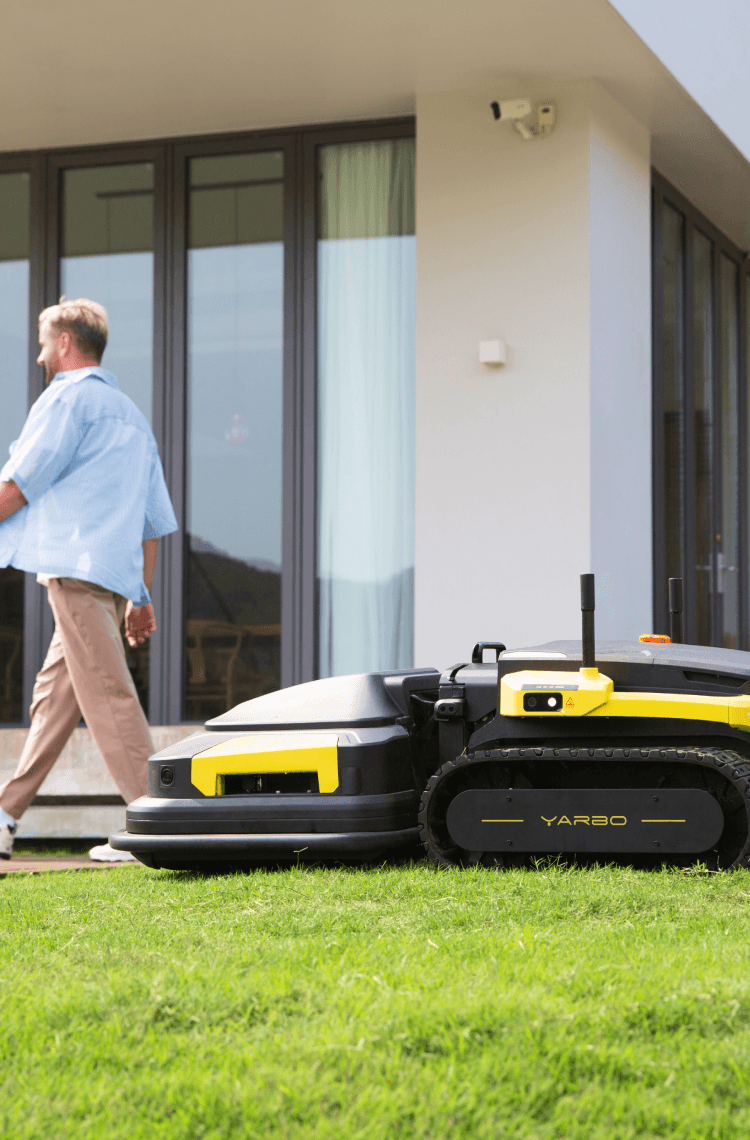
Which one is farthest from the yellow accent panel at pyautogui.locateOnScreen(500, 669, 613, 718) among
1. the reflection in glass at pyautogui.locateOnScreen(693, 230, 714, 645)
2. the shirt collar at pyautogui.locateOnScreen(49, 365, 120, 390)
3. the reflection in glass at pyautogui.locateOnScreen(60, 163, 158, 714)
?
the reflection in glass at pyautogui.locateOnScreen(693, 230, 714, 645)

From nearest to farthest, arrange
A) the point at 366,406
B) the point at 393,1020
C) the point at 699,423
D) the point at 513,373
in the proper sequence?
the point at 393,1020 < the point at 513,373 < the point at 366,406 < the point at 699,423

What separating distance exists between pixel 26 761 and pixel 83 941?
6.89ft

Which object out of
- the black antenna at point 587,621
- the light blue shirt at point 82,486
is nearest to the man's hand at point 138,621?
the light blue shirt at point 82,486

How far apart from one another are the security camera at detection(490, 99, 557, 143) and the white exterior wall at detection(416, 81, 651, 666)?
2.1 inches

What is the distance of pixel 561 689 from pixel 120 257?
4629 mm

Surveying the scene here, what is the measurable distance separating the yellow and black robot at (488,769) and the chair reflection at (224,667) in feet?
9.79

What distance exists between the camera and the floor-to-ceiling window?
7.55m

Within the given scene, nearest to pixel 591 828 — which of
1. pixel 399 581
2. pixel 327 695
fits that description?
pixel 327 695

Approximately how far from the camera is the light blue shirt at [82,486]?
4500mm

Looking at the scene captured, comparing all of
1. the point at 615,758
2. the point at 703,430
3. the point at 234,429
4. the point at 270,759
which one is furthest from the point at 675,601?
the point at 703,430

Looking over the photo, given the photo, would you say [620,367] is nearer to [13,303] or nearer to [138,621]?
[138,621]

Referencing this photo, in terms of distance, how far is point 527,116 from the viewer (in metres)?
5.97

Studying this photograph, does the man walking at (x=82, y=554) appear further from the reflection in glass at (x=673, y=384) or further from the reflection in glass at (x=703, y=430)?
the reflection in glass at (x=703, y=430)

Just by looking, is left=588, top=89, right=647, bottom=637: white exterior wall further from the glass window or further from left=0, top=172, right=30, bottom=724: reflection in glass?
left=0, top=172, right=30, bottom=724: reflection in glass
